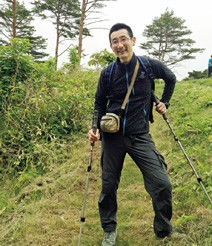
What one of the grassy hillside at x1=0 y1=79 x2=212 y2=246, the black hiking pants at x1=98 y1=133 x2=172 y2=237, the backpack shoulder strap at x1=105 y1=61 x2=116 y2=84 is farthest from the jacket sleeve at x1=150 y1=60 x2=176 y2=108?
the grassy hillside at x1=0 y1=79 x2=212 y2=246

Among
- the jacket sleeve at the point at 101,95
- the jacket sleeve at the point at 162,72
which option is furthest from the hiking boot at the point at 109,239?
the jacket sleeve at the point at 162,72

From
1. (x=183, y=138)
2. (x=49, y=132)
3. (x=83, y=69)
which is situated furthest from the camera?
(x=83, y=69)

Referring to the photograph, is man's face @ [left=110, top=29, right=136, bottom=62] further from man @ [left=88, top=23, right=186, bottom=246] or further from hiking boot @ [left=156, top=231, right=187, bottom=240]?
hiking boot @ [left=156, top=231, right=187, bottom=240]

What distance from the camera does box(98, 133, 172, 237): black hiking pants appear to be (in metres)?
2.56

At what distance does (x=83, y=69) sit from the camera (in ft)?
38.6

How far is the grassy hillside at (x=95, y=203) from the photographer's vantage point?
10.3 ft

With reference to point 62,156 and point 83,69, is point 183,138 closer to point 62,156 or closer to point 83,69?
point 62,156

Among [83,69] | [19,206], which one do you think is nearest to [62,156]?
[19,206]

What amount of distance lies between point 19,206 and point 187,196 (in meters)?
2.97

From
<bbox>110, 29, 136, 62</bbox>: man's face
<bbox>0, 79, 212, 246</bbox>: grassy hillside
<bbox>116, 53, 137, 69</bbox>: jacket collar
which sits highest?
<bbox>110, 29, 136, 62</bbox>: man's face

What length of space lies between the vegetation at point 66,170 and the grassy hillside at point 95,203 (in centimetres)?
1

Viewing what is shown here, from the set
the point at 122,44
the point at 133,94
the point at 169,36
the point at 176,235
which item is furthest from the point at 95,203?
the point at 169,36

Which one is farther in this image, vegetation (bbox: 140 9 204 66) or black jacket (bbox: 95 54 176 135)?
vegetation (bbox: 140 9 204 66)

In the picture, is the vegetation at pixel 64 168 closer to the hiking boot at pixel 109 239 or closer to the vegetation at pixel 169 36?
the hiking boot at pixel 109 239
